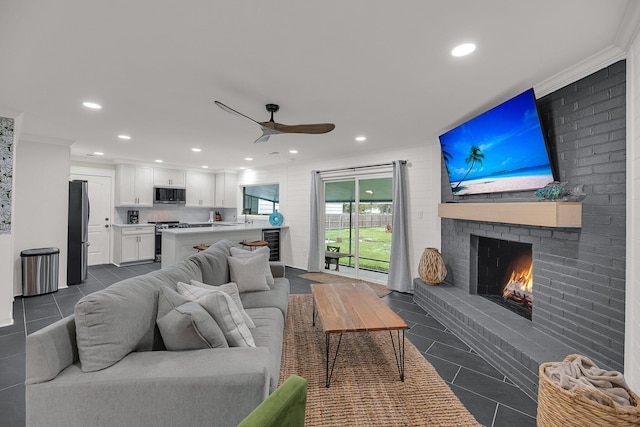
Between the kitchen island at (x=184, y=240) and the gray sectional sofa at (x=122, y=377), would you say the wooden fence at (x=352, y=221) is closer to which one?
the kitchen island at (x=184, y=240)

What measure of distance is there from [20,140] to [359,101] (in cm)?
483

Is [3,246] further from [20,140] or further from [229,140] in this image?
[229,140]

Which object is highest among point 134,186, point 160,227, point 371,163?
point 371,163

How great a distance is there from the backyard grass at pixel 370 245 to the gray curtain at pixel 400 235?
42 centimetres

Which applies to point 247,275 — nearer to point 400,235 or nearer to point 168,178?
point 400,235

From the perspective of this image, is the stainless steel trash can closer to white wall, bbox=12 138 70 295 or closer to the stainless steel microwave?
white wall, bbox=12 138 70 295

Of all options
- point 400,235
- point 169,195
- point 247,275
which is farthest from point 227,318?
point 169,195

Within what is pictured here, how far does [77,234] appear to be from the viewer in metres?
4.82

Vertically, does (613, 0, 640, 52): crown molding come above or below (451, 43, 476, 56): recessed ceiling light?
below

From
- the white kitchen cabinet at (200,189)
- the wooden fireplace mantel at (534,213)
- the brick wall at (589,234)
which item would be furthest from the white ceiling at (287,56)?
the white kitchen cabinet at (200,189)

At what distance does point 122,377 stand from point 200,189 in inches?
273

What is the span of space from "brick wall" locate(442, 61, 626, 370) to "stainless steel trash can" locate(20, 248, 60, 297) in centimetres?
611

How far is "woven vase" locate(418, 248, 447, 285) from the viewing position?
3.85m

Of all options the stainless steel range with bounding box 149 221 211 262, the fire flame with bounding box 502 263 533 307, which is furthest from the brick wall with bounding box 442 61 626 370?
the stainless steel range with bounding box 149 221 211 262
